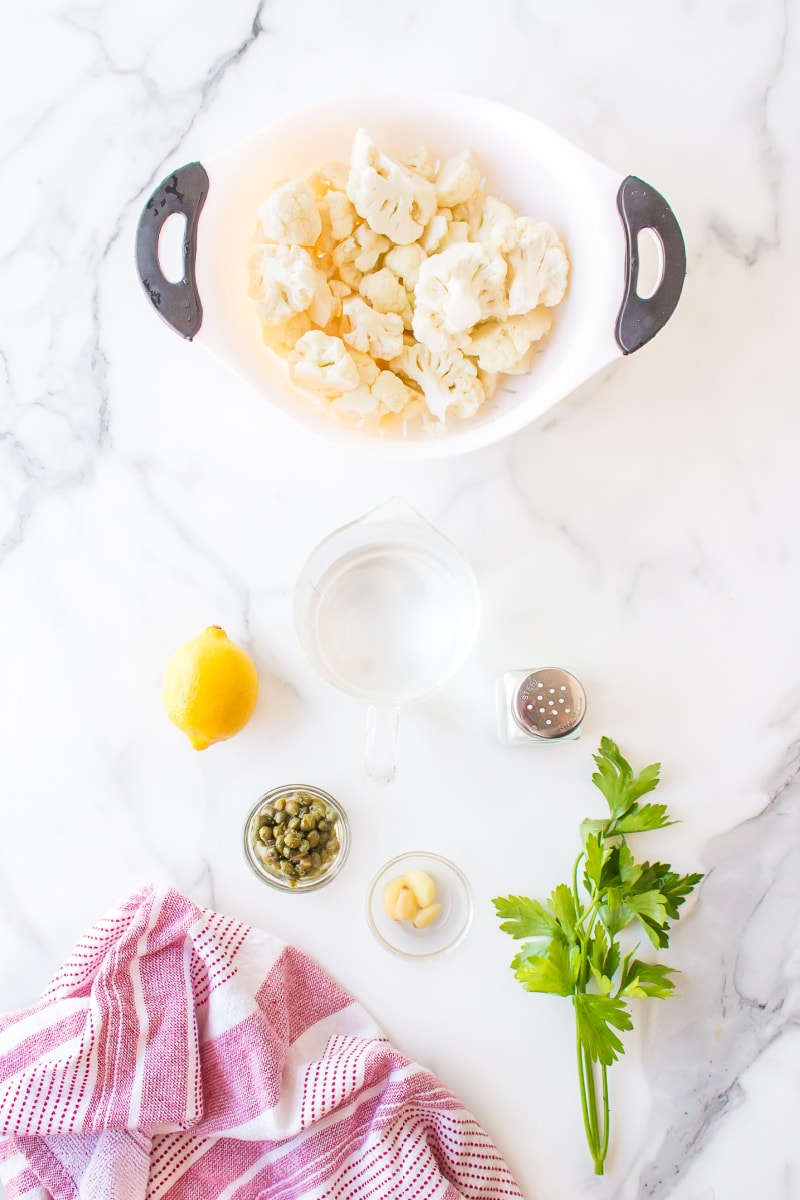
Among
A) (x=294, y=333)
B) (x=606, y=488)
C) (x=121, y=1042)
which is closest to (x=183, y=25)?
(x=294, y=333)

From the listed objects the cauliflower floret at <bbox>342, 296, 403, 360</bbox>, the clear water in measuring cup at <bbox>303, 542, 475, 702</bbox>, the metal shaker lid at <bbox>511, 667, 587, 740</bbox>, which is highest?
the cauliflower floret at <bbox>342, 296, 403, 360</bbox>

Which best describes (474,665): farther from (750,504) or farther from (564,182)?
(564,182)

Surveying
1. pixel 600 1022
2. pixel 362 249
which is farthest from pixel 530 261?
pixel 600 1022

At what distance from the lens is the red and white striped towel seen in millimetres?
1054

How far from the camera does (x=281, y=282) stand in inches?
39.1

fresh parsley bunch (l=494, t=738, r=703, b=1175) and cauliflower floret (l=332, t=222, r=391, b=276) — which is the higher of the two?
cauliflower floret (l=332, t=222, r=391, b=276)

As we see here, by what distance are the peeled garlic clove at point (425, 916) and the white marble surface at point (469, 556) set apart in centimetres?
6

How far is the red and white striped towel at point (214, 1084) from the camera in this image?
1.05 m

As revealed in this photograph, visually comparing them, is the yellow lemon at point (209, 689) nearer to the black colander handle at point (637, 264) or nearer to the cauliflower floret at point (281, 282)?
the cauliflower floret at point (281, 282)

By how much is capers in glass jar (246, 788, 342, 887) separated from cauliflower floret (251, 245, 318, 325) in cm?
56

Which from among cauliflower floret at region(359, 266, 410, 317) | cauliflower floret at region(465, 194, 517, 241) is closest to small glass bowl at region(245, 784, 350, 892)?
cauliflower floret at region(359, 266, 410, 317)

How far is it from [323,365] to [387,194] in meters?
0.19

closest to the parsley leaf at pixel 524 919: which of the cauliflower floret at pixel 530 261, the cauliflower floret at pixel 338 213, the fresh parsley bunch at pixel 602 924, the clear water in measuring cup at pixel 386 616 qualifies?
the fresh parsley bunch at pixel 602 924

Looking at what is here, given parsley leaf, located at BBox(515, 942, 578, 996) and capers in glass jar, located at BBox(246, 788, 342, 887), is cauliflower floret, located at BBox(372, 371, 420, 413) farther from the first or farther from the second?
parsley leaf, located at BBox(515, 942, 578, 996)
